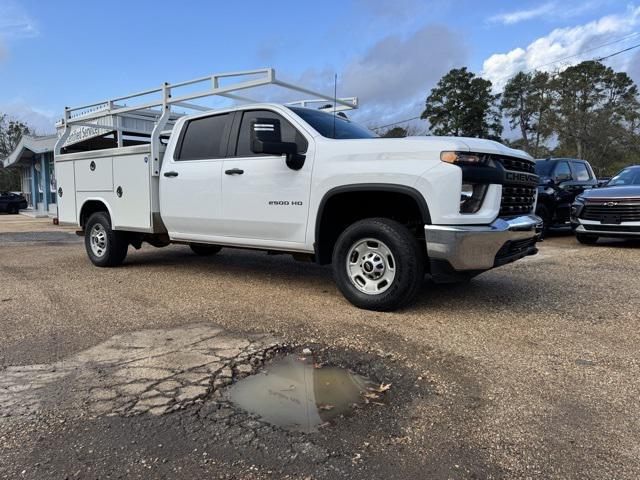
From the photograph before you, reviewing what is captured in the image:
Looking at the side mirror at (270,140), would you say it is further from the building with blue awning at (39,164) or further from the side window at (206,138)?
the building with blue awning at (39,164)

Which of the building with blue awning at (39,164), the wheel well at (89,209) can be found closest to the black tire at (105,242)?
the wheel well at (89,209)

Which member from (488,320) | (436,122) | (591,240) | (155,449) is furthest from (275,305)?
(436,122)

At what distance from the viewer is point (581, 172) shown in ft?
40.8

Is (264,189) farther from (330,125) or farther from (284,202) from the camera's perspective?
(330,125)

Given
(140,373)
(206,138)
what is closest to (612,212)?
(206,138)

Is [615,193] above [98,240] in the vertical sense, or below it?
above

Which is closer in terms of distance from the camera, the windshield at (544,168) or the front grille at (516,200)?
the front grille at (516,200)

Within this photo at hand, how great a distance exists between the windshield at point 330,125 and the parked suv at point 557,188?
694cm

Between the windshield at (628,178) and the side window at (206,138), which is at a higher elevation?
the side window at (206,138)

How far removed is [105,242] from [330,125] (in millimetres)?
3973

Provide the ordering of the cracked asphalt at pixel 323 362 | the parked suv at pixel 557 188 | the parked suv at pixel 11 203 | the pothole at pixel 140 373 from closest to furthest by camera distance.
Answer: the cracked asphalt at pixel 323 362, the pothole at pixel 140 373, the parked suv at pixel 557 188, the parked suv at pixel 11 203

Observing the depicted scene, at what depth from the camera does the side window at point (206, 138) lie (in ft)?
19.5

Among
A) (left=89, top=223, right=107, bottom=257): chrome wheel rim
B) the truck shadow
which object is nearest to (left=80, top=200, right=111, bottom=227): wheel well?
(left=89, top=223, right=107, bottom=257): chrome wheel rim

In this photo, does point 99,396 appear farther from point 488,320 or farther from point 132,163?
point 132,163
